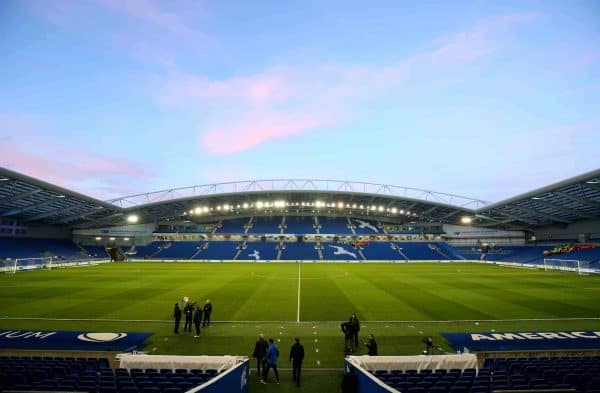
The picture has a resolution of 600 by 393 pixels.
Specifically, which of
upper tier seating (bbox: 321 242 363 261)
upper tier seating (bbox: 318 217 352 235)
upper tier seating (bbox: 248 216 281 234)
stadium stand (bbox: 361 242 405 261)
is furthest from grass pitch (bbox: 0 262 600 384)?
upper tier seating (bbox: 248 216 281 234)

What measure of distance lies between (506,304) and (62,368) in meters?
26.0

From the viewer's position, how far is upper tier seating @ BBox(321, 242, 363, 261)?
76.1 metres

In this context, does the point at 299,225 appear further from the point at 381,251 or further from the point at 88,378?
the point at 88,378

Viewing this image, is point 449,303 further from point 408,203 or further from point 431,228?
point 431,228

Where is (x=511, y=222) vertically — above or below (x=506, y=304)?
above

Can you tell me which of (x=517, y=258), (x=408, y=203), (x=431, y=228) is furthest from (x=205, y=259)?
(x=517, y=258)

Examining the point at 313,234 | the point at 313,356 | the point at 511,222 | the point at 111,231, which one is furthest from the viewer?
the point at 313,234

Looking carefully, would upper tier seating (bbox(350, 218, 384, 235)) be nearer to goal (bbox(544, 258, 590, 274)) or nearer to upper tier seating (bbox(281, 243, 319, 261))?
upper tier seating (bbox(281, 243, 319, 261))

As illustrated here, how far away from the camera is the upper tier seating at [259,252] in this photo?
75.4 m

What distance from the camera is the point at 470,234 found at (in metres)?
84.4

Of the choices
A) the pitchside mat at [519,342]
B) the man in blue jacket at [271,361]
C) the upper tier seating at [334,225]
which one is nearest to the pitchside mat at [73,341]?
the man in blue jacket at [271,361]

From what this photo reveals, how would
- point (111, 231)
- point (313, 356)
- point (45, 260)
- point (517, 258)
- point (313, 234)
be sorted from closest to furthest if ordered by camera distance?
point (313, 356) < point (45, 260) < point (517, 258) < point (111, 231) < point (313, 234)

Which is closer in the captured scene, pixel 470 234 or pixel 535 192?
pixel 535 192

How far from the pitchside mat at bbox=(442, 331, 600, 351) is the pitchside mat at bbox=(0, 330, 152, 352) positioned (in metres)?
12.5
